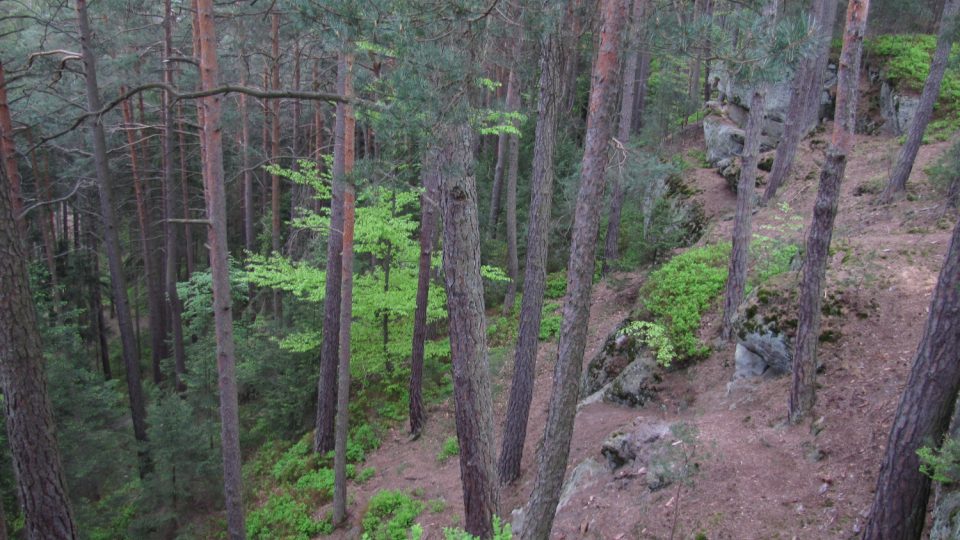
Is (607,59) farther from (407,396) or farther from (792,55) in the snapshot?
(407,396)

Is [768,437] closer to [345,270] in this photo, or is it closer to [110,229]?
[345,270]

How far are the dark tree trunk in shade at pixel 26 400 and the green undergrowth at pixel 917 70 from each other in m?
19.6

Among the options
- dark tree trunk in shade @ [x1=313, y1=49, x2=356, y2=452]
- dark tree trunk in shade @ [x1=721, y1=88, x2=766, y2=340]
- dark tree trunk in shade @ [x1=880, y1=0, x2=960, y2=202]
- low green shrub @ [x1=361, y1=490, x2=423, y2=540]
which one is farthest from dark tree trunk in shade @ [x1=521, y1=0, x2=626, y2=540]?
dark tree trunk in shade @ [x1=880, y1=0, x2=960, y2=202]

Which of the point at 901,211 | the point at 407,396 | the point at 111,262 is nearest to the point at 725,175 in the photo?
the point at 901,211

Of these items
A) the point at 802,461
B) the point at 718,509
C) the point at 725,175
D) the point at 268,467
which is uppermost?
the point at 725,175

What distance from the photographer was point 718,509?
5.75 m

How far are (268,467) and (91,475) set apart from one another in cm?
338

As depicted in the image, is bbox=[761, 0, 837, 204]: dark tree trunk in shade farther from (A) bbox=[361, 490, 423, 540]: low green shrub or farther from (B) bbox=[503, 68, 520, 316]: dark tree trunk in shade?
(A) bbox=[361, 490, 423, 540]: low green shrub

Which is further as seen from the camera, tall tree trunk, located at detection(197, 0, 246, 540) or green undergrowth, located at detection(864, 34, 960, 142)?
green undergrowth, located at detection(864, 34, 960, 142)

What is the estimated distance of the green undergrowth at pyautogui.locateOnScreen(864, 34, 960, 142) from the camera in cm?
1534

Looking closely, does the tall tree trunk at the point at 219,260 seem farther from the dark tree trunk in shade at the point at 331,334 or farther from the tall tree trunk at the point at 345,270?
the dark tree trunk in shade at the point at 331,334

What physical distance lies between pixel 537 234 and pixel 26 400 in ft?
18.0

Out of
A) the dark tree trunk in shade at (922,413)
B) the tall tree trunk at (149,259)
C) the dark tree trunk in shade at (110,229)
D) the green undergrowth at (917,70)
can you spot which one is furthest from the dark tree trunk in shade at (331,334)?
the green undergrowth at (917,70)

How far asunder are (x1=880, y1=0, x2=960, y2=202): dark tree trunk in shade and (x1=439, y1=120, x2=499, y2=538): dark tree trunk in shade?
38.5 feet
